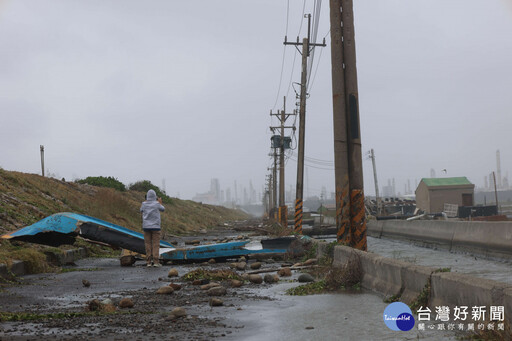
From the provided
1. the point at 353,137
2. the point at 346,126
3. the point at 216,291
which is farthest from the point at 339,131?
the point at 216,291

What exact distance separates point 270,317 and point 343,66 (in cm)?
719

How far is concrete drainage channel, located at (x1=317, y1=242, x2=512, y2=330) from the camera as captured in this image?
480cm

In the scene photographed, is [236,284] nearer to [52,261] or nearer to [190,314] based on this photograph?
[190,314]

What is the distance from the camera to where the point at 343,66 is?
1216 centimetres

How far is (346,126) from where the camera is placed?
12.0m

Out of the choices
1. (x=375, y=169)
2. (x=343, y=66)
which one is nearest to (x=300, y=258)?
(x=343, y=66)

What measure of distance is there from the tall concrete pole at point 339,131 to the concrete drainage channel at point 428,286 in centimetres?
240

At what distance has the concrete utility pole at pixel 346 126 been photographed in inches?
460

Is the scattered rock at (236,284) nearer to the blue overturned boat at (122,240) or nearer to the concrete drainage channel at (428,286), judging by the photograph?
the concrete drainage channel at (428,286)

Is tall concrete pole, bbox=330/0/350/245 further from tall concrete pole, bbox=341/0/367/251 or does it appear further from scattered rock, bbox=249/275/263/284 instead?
scattered rock, bbox=249/275/263/284

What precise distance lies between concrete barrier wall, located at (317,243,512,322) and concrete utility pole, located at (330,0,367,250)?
2.00m

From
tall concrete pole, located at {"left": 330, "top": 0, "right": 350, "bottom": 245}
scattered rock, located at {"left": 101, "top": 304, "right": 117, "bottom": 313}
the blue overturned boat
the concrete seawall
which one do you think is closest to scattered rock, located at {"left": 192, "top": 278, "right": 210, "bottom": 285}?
scattered rock, located at {"left": 101, "top": 304, "right": 117, "bottom": 313}

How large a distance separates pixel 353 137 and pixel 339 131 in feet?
1.06

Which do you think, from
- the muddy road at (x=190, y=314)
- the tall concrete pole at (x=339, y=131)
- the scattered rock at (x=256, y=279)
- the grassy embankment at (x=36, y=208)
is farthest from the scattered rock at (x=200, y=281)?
the grassy embankment at (x=36, y=208)
